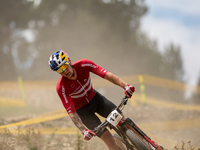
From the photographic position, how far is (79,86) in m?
4.33

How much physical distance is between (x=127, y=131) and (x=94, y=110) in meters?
0.84

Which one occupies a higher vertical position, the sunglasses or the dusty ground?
the dusty ground

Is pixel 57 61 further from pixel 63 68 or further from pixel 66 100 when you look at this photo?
pixel 66 100

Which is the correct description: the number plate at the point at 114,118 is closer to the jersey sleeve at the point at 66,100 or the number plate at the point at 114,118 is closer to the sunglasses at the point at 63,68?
the jersey sleeve at the point at 66,100

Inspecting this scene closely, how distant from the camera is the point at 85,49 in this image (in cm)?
2273

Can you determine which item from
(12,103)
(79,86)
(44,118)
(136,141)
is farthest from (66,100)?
(12,103)

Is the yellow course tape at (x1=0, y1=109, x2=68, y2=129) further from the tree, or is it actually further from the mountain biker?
the tree

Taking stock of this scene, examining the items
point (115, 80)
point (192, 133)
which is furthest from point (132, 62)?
point (115, 80)

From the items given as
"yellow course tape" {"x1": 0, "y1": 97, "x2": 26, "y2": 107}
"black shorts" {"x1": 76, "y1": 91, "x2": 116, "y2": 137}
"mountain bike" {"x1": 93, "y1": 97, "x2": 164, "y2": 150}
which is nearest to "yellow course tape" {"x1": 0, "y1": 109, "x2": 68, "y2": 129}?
"black shorts" {"x1": 76, "y1": 91, "x2": 116, "y2": 137}

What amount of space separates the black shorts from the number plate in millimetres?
487

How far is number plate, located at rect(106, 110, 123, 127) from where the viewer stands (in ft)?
12.5

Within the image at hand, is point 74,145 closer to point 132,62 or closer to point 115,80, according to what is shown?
point 115,80

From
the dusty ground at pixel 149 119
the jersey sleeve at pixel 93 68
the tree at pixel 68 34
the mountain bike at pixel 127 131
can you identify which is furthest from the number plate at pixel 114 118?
the tree at pixel 68 34

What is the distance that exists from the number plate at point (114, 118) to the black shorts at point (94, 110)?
0.49 m
